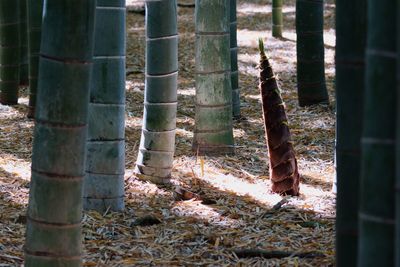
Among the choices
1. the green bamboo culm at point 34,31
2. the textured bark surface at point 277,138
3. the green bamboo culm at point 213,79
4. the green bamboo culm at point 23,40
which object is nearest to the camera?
Answer: the textured bark surface at point 277,138

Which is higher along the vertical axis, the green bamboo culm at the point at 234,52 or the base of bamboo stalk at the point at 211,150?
the green bamboo culm at the point at 234,52

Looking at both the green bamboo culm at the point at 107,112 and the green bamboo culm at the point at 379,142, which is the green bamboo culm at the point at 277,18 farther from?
the green bamboo culm at the point at 379,142

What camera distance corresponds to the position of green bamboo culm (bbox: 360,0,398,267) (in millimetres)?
1844

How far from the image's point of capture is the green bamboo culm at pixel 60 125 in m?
2.48

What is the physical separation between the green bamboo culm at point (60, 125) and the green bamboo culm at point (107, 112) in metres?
1.32

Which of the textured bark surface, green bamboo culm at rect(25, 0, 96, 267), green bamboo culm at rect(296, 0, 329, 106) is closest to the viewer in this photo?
green bamboo culm at rect(25, 0, 96, 267)

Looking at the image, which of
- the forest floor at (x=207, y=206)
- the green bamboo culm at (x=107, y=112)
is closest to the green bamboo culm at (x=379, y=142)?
the forest floor at (x=207, y=206)

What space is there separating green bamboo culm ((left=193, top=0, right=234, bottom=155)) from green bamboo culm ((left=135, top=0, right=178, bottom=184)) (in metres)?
0.64

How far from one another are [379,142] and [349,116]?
0.43m

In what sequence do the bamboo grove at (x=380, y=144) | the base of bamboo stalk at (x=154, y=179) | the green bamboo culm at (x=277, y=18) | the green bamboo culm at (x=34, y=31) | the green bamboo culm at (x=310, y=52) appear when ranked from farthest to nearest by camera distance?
the green bamboo culm at (x=277, y=18)
the green bamboo culm at (x=310, y=52)
the green bamboo culm at (x=34, y=31)
the base of bamboo stalk at (x=154, y=179)
the bamboo grove at (x=380, y=144)

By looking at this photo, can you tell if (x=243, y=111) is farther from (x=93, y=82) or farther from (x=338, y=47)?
(x=338, y=47)

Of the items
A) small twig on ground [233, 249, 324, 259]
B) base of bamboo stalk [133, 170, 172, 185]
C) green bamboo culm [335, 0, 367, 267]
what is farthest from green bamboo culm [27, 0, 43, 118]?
green bamboo culm [335, 0, 367, 267]

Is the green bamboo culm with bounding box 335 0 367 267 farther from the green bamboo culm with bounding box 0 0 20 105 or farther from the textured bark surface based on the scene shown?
the green bamboo culm with bounding box 0 0 20 105

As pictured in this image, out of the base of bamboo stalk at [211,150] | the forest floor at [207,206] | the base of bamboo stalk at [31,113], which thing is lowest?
the forest floor at [207,206]
